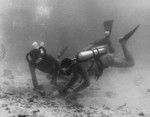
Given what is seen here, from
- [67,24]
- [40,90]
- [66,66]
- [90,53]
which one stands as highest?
[67,24]

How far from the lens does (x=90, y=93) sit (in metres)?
7.50

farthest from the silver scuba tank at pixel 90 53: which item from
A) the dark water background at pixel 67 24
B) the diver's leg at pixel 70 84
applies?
the dark water background at pixel 67 24

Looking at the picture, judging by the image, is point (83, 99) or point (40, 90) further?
point (40, 90)

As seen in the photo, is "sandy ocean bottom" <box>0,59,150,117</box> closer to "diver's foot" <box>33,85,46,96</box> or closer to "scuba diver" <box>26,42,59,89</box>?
"diver's foot" <box>33,85,46,96</box>

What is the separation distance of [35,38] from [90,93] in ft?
15.7

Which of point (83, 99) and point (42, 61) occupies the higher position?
point (42, 61)

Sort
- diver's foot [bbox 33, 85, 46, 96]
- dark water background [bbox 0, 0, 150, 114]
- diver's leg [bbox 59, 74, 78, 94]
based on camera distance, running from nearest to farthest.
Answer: diver's leg [bbox 59, 74, 78, 94]
diver's foot [bbox 33, 85, 46, 96]
dark water background [bbox 0, 0, 150, 114]

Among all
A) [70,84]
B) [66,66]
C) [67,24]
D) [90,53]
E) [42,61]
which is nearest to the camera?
[66,66]

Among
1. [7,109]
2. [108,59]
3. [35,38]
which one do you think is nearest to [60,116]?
[7,109]

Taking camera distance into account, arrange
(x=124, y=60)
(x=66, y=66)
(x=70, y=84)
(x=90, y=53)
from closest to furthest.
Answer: (x=66, y=66), (x=90, y=53), (x=70, y=84), (x=124, y=60)

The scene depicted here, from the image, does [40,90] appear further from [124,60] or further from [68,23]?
[68,23]

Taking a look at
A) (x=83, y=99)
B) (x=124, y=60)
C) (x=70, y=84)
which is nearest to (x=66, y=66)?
(x=70, y=84)

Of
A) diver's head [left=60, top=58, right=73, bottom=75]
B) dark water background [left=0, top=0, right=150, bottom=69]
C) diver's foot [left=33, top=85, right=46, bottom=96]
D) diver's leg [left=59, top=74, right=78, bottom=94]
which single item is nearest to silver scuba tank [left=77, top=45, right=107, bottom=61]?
diver's head [left=60, top=58, right=73, bottom=75]

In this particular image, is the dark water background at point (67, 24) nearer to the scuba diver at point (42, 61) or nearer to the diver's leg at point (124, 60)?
the diver's leg at point (124, 60)
